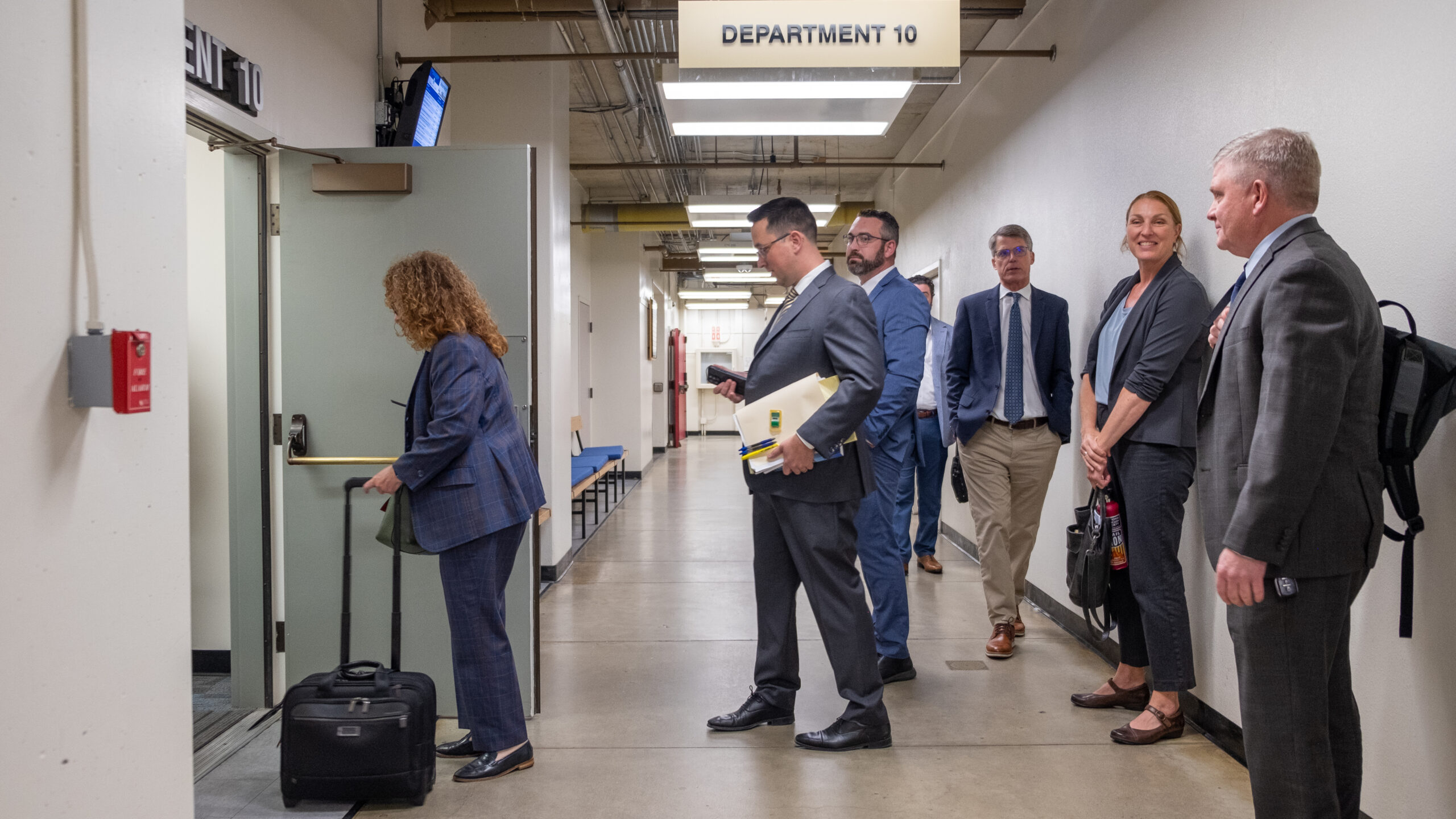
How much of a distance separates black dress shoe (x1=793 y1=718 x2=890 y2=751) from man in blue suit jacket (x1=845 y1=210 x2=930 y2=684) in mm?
547

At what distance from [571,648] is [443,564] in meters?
1.54

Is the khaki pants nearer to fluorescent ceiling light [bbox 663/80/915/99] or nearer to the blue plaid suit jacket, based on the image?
fluorescent ceiling light [bbox 663/80/915/99]

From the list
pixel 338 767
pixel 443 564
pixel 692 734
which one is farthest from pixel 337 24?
pixel 692 734

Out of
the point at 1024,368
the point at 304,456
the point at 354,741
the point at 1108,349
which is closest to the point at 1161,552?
the point at 1108,349

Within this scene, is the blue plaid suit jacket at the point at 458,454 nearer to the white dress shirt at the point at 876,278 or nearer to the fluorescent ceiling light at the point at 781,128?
the white dress shirt at the point at 876,278

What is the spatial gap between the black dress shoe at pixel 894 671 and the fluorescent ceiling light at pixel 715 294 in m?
13.2

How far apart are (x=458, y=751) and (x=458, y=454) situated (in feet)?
3.29

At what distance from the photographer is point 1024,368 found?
12.4ft

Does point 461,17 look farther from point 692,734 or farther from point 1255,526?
point 1255,526

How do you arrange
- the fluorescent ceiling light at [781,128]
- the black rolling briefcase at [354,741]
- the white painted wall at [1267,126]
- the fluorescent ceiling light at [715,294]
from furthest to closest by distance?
the fluorescent ceiling light at [715,294] < the fluorescent ceiling light at [781,128] < the black rolling briefcase at [354,741] < the white painted wall at [1267,126]

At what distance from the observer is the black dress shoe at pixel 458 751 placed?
284 centimetres

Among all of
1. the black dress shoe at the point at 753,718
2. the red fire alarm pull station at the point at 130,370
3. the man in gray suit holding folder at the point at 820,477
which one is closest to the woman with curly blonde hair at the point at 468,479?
the black dress shoe at the point at 753,718

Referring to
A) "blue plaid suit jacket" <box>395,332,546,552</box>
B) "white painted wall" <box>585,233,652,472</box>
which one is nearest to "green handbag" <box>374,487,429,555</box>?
"blue plaid suit jacket" <box>395,332,546,552</box>

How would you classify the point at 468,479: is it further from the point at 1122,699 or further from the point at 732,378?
the point at 1122,699
